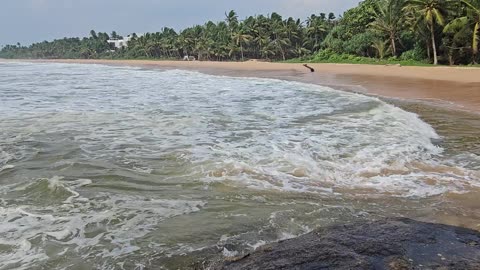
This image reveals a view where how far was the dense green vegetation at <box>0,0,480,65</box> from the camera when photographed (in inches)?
1270

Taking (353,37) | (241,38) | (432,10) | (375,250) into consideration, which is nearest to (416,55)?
(432,10)

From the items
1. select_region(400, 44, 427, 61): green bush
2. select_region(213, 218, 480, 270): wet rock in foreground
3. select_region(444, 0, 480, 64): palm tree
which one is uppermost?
select_region(444, 0, 480, 64): palm tree

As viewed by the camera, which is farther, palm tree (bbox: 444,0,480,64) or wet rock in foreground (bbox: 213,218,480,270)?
palm tree (bbox: 444,0,480,64)

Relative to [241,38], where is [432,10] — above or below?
above

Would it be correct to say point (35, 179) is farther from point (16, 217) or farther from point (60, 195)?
point (16, 217)

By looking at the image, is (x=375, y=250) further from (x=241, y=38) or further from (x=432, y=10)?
(x=241, y=38)

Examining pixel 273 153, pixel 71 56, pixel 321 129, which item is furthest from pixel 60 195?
pixel 71 56

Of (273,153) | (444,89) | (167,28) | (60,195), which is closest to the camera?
(60,195)

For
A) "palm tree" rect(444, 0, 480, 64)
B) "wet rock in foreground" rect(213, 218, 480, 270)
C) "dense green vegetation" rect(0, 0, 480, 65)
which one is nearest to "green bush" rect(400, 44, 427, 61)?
"dense green vegetation" rect(0, 0, 480, 65)

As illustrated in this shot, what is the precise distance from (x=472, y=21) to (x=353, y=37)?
17.6m

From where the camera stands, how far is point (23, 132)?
1071 centimetres

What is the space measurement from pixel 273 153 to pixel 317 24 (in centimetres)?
5756

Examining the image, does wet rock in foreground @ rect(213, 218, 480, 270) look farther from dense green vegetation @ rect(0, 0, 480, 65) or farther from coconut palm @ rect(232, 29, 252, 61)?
coconut palm @ rect(232, 29, 252, 61)

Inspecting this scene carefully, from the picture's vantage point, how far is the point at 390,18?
125 feet
